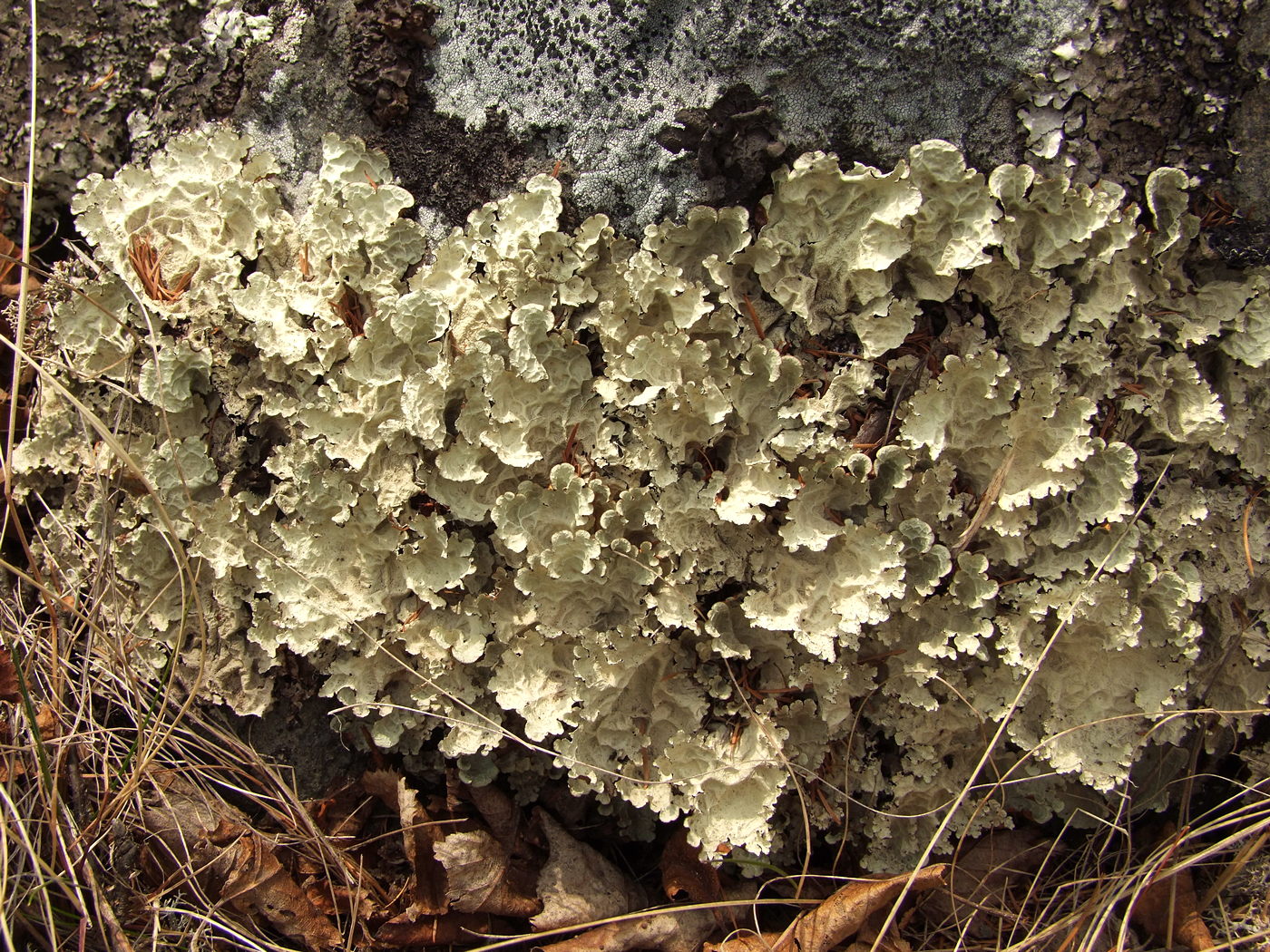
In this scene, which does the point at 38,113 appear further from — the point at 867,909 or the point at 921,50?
the point at 867,909

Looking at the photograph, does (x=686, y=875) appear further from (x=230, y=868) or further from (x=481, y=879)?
(x=230, y=868)

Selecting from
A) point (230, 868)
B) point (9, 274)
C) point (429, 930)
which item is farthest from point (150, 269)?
point (429, 930)

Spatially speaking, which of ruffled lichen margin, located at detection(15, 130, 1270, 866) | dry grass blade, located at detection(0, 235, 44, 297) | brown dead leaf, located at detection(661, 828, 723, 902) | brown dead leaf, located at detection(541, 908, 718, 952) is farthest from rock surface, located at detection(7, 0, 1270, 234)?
brown dead leaf, located at detection(541, 908, 718, 952)

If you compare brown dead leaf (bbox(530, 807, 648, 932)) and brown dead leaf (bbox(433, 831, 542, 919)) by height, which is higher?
brown dead leaf (bbox(433, 831, 542, 919))

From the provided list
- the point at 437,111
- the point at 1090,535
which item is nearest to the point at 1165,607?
the point at 1090,535

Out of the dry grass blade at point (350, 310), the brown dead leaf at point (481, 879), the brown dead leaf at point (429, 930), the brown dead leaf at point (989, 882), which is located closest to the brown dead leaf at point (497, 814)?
the brown dead leaf at point (481, 879)

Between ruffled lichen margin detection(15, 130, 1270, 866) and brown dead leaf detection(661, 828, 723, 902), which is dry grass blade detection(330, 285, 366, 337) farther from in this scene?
brown dead leaf detection(661, 828, 723, 902)
